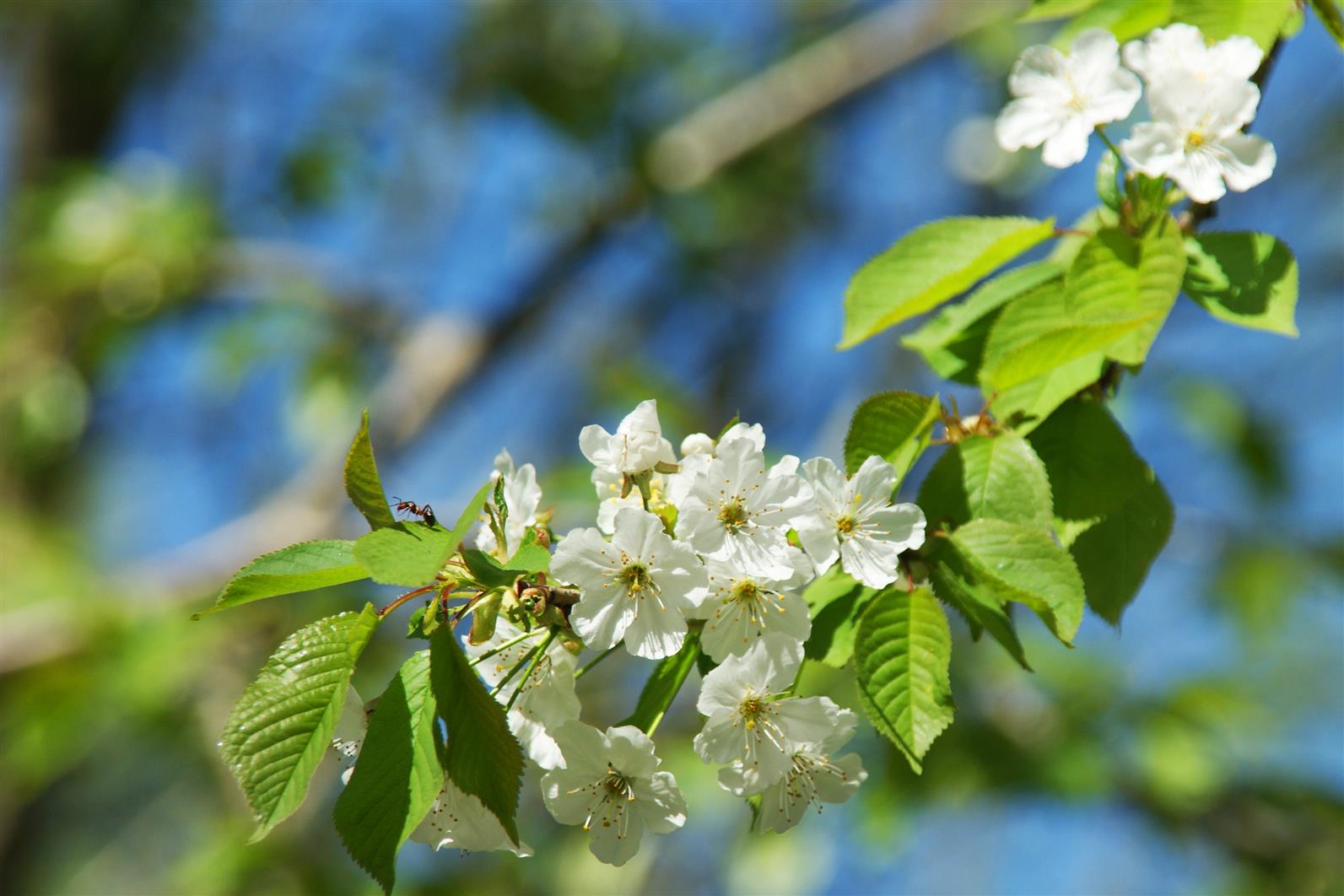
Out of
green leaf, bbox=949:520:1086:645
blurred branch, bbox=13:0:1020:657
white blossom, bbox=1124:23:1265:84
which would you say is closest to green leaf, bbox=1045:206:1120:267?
white blossom, bbox=1124:23:1265:84

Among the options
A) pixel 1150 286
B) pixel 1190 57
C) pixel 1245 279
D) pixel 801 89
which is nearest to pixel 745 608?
pixel 1150 286

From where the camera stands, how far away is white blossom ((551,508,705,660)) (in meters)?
0.92

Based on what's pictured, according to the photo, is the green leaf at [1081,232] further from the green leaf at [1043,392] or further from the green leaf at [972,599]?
the green leaf at [972,599]

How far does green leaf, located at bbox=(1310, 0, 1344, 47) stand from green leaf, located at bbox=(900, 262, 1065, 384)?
1.13 feet

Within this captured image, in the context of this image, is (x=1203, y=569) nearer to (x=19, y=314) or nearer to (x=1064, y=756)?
(x=1064, y=756)

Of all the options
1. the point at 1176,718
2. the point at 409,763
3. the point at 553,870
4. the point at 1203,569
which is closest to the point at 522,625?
the point at 409,763

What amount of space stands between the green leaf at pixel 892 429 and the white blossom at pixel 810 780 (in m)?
0.24

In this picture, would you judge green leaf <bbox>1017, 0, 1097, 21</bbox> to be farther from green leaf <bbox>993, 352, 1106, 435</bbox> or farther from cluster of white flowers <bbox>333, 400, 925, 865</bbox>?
cluster of white flowers <bbox>333, 400, 925, 865</bbox>

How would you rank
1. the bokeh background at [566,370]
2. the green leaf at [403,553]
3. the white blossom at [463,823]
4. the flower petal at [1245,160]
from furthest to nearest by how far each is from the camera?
the bokeh background at [566,370] < the flower petal at [1245,160] < the white blossom at [463,823] < the green leaf at [403,553]

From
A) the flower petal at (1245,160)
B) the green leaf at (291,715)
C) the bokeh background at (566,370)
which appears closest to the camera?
the green leaf at (291,715)

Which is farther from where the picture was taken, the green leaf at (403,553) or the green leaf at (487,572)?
the green leaf at (487,572)

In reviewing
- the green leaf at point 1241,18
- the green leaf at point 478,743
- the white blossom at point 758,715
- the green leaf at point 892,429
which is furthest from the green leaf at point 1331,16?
the green leaf at point 478,743

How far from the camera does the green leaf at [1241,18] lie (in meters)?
1.12

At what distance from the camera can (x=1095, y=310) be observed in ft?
3.34
